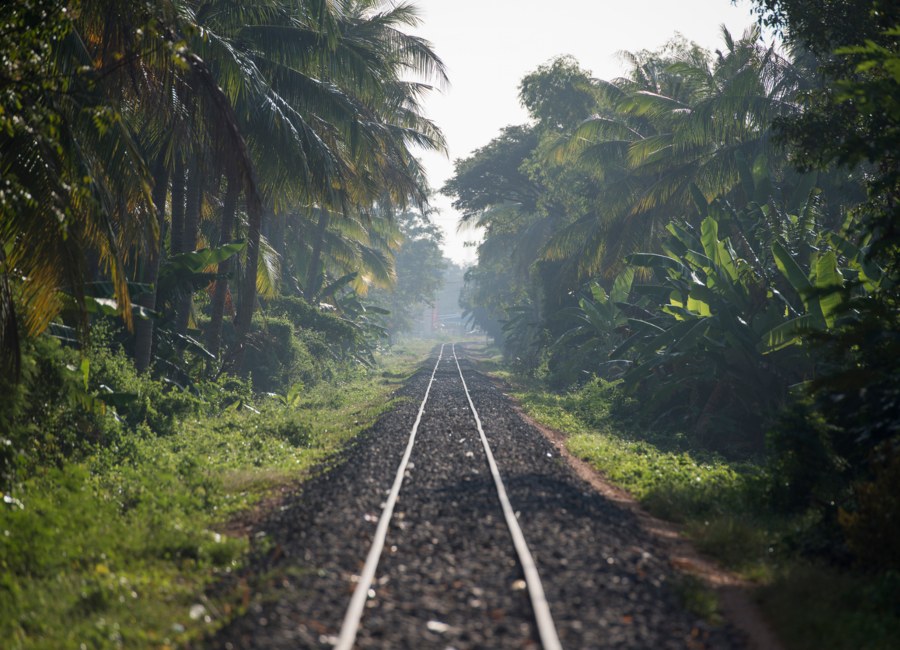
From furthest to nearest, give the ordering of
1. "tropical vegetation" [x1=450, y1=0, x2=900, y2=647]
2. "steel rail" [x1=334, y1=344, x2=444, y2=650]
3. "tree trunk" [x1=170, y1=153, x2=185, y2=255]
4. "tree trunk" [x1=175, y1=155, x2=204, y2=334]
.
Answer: "tree trunk" [x1=175, y1=155, x2=204, y2=334] → "tree trunk" [x1=170, y1=153, x2=185, y2=255] → "tropical vegetation" [x1=450, y1=0, x2=900, y2=647] → "steel rail" [x1=334, y1=344, x2=444, y2=650]

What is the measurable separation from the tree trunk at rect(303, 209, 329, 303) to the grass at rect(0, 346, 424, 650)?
56.2 ft

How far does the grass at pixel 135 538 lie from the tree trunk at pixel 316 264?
17124 millimetres

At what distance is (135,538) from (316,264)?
79.8 feet

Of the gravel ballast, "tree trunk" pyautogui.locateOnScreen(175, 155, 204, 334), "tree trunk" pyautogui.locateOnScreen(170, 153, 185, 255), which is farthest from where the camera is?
"tree trunk" pyautogui.locateOnScreen(175, 155, 204, 334)

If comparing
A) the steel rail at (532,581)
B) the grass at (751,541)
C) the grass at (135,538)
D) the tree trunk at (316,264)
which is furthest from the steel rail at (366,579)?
the tree trunk at (316,264)

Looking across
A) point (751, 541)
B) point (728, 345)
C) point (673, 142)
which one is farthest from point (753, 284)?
point (751, 541)

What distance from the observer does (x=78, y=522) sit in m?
7.62

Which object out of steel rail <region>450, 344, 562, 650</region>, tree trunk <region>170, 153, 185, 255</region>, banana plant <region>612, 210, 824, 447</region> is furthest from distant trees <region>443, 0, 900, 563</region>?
tree trunk <region>170, 153, 185, 255</region>

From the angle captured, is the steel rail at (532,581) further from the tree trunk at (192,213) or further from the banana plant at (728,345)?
the tree trunk at (192,213)

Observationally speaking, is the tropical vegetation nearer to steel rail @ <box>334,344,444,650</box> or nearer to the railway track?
the railway track

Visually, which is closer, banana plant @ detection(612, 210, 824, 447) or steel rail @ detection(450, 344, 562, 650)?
steel rail @ detection(450, 344, 562, 650)

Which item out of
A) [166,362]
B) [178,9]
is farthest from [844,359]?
[166,362]

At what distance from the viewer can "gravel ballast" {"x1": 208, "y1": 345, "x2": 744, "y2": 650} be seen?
509cm

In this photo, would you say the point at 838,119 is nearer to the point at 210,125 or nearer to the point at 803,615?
the point at 803,615
